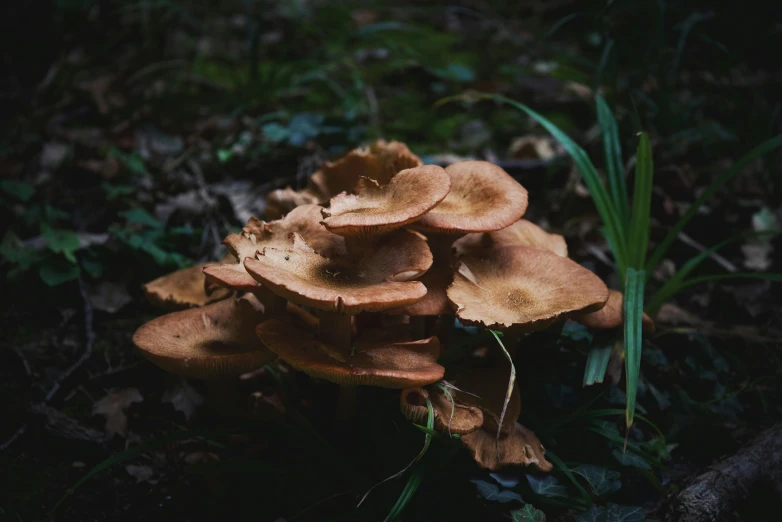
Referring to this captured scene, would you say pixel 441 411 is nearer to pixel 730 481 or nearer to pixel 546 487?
pixel 546 487

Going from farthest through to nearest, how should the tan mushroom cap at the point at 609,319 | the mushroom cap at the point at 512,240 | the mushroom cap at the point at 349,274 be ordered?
the mushroom cap at the point at 512,240 < the tan mushroom cap at the point at 609,319 < the mushroom cap at the point at 349,274

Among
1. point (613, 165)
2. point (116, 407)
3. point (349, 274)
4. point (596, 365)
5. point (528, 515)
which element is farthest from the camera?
point (613, 165)

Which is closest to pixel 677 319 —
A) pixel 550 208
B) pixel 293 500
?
pixel 550 208

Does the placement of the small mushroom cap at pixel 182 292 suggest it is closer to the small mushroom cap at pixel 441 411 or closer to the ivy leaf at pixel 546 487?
the small mushroom cap at pixel 441 411

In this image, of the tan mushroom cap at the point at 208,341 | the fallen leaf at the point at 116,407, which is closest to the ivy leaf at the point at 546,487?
the tan mushroom cap at the point at 208,341

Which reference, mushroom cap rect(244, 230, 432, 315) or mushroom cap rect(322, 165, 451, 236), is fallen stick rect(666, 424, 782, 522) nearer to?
mushroom cap rect(244, 230, 432, 315)

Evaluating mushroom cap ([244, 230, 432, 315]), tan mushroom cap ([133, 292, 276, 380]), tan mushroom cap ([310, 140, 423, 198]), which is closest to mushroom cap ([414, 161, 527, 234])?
mushroom cap ([244, 230, 432, 315])

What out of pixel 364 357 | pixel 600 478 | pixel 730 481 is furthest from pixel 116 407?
pixel 730 481
